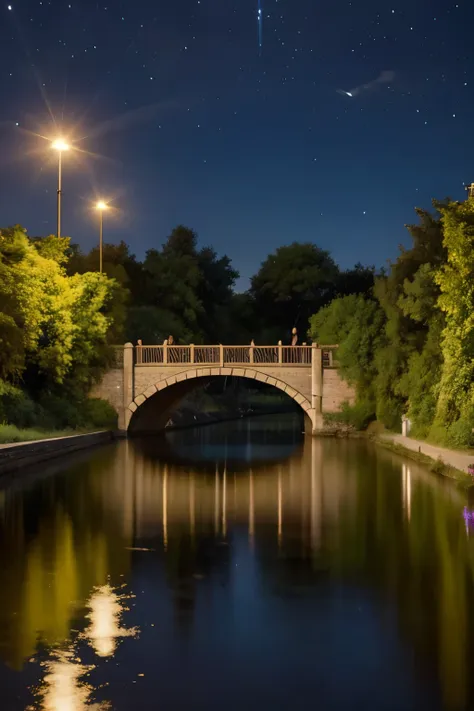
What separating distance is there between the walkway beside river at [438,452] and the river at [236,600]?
3.71 m

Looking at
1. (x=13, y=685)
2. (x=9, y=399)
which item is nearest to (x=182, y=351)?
(x=9, y=399)

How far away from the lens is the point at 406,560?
13.0 meters

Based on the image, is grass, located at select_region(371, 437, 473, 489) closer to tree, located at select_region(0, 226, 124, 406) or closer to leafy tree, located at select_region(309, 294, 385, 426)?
leafy tree, located at select_region(309, 294, 385, 426)

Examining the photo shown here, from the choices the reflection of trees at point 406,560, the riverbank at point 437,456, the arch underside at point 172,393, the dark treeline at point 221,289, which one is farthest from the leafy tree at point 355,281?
the reflection of trees at point 406,560

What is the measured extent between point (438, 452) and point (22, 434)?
1511 cm

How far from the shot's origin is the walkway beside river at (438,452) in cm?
2593

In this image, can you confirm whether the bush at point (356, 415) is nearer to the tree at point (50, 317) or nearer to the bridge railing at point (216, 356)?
the bridge railing at point (216, 356)

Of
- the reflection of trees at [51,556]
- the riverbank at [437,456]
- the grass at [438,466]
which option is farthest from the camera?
the riverbank at [437,456]

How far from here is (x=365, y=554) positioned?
1343cm

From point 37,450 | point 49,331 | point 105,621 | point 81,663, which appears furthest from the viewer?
point 49,331

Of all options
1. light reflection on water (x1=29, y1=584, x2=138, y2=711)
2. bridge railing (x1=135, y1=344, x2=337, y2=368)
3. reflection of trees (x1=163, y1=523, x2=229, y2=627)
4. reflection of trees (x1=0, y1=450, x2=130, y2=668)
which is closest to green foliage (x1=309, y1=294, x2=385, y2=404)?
bridge railing (x1=135, y1=344, x2=337, y2=368)

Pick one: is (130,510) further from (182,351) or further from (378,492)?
(182,351)

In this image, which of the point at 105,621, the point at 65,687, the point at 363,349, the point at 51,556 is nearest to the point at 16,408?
the point at 363,349

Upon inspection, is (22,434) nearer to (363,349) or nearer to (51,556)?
(363,349)
